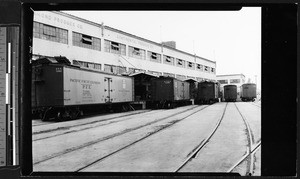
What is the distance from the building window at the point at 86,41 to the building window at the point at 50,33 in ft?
3.83

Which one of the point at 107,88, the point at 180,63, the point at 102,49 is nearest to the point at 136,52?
the point at 102,49

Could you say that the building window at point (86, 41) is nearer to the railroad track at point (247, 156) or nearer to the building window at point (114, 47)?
the building window at point (114, 47)

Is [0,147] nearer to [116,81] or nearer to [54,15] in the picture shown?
[116,81]

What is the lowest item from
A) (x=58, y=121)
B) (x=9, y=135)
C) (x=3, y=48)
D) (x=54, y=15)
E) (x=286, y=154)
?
(x=58, y=121)

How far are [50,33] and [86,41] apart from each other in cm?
401

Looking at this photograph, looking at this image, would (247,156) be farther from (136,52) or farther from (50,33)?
(136,52)

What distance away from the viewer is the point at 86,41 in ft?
74.4

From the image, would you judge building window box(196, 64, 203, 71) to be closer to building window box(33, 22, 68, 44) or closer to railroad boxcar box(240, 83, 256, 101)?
railroad boxcar box(240, 83, 256, 101)

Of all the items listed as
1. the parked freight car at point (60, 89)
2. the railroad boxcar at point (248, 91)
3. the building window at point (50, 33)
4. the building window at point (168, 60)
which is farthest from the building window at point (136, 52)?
the railroad boxcar at point (248, 91)

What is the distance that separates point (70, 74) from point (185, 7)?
11.5 meters

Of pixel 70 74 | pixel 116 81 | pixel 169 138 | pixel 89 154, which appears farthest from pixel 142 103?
pixel 89 154

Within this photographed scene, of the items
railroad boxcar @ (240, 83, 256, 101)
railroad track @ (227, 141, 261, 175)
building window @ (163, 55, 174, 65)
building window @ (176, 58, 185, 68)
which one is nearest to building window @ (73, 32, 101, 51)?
building window @ (163, 55, 174, 65)

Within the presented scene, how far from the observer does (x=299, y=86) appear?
3.47m

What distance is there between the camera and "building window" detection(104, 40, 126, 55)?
2490cm
